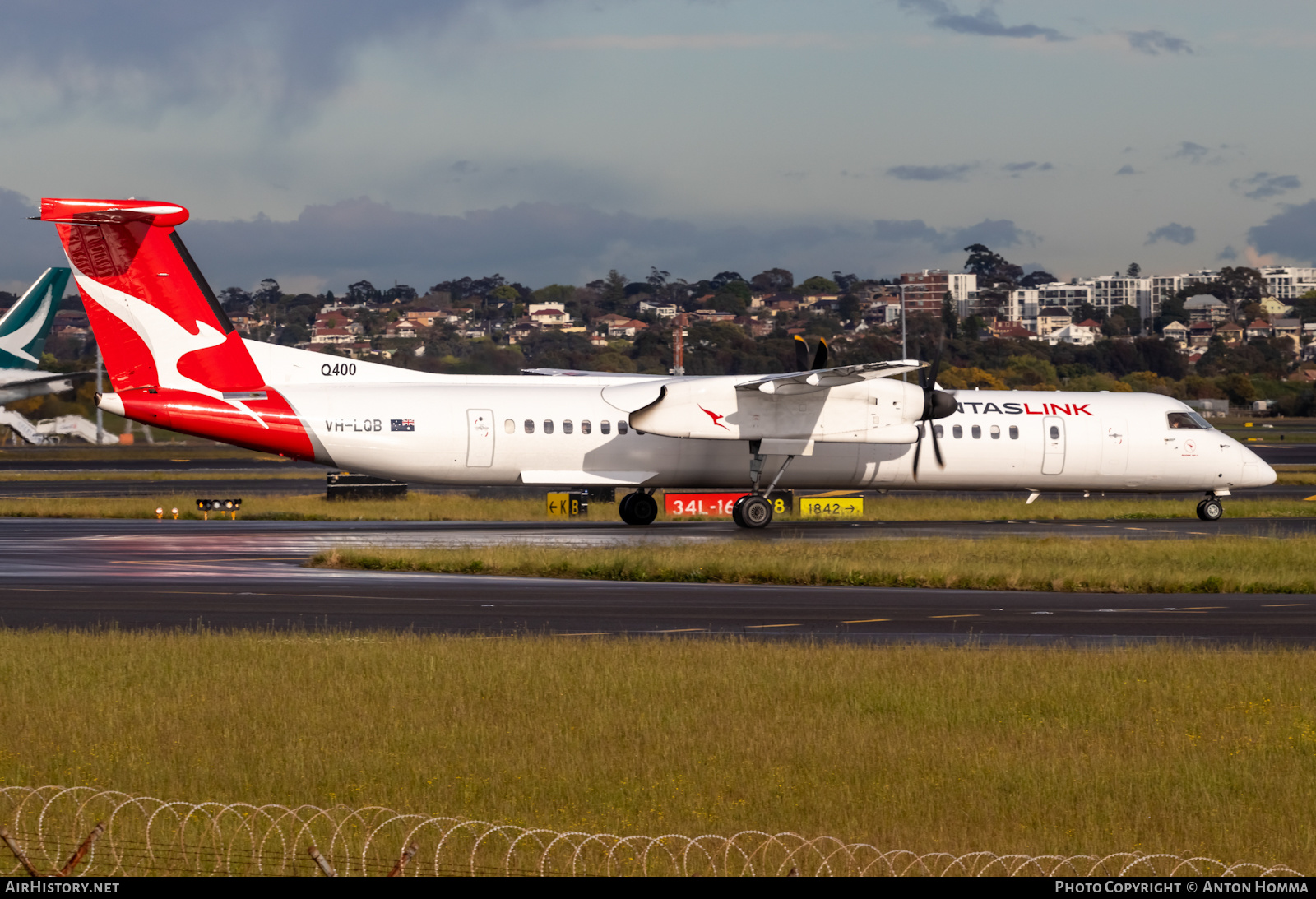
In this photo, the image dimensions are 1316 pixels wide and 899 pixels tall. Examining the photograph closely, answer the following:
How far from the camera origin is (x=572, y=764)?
36.9 ft

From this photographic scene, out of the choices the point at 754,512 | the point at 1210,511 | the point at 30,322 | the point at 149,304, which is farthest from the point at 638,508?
the point at 30,322

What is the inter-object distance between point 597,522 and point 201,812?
97.6 feet

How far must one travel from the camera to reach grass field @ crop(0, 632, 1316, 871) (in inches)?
385

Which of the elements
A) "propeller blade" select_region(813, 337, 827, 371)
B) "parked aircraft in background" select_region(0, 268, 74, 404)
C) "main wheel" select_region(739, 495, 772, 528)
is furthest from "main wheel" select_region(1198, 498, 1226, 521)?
"parked aircraft in background" select_region(0, 268, 74, 404)

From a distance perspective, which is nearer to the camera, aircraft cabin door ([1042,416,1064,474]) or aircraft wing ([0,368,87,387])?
aircraft cabin door ([1042,416,1064,474])

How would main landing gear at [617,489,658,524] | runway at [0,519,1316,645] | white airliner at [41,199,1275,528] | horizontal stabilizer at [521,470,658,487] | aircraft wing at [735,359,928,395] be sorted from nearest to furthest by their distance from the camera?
runway at [0,519,1316,645]
white airliner at [41,199,1275,528]
aircraft wing at [735,359,928,395]
horizontal stabilizer at [521,470,658,487]
main landing gear at [617,489,658,524]

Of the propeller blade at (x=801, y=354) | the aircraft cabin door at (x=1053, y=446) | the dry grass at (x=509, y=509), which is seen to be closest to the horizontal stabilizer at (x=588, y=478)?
the dry grass at (x=509, y=509)

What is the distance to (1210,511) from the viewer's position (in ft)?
128

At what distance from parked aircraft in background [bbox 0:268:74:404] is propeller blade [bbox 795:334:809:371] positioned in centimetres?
5137

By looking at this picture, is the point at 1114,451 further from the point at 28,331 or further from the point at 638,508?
the point at 28,331

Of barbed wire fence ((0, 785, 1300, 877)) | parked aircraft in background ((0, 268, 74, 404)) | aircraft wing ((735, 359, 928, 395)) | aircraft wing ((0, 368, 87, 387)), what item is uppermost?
parked aircraft in background ((0, 268, 74, 404))

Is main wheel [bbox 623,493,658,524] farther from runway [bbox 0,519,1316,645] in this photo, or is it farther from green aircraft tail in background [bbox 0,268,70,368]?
green aircraft tail in background [bbox 0,268,70,368]

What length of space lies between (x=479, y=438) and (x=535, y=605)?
13376 millimetres

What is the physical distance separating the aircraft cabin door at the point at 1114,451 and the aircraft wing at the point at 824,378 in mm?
7517
